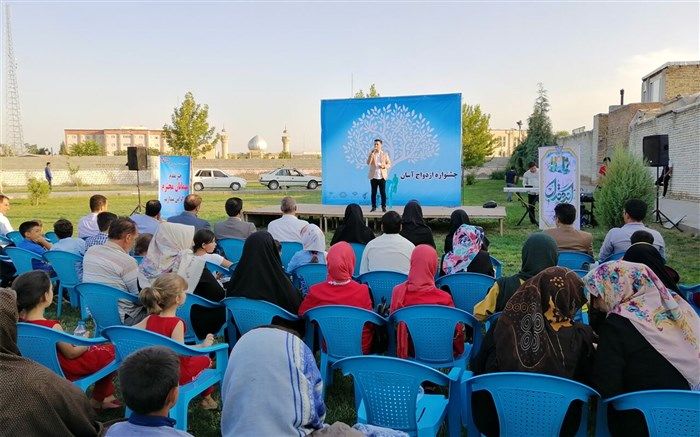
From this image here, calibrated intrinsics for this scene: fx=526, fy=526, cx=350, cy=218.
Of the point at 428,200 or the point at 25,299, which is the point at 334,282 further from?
the point at 428,200

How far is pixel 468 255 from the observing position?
4387mm

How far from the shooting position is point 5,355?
6.60 ft

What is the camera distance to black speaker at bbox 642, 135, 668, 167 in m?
11.1

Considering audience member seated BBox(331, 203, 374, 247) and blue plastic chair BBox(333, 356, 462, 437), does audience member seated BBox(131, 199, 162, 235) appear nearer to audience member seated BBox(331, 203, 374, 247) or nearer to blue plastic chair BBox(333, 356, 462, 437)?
audience member seated BBox(331, 203, 374, 247)

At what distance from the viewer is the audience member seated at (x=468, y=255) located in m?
4.29

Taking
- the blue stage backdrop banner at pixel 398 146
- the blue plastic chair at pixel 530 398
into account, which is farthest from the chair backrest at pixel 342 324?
the blue stage backdrop banner at pixel 398 146

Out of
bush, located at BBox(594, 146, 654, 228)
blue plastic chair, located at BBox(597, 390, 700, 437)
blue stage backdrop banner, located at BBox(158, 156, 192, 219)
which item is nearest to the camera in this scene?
blue plastic chair, located at BBox(597, 390, 700, 437)

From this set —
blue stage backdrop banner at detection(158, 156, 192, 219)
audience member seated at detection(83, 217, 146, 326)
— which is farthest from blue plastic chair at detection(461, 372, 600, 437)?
blue stage backdrop banner at detection(158, 156, 192, 219)

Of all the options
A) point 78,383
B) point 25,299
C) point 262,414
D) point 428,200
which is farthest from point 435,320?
point 428,200

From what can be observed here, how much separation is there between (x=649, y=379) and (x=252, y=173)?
1498 inches

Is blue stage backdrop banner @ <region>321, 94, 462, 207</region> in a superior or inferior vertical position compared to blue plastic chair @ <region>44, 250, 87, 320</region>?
superior

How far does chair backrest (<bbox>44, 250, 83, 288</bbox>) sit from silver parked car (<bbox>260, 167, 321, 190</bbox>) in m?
23.4

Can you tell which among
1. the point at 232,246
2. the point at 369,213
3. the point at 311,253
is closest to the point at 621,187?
the point at 369,213

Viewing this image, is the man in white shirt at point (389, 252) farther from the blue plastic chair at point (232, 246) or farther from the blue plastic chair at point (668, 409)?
the blue plastic chair at point (668, 409)
